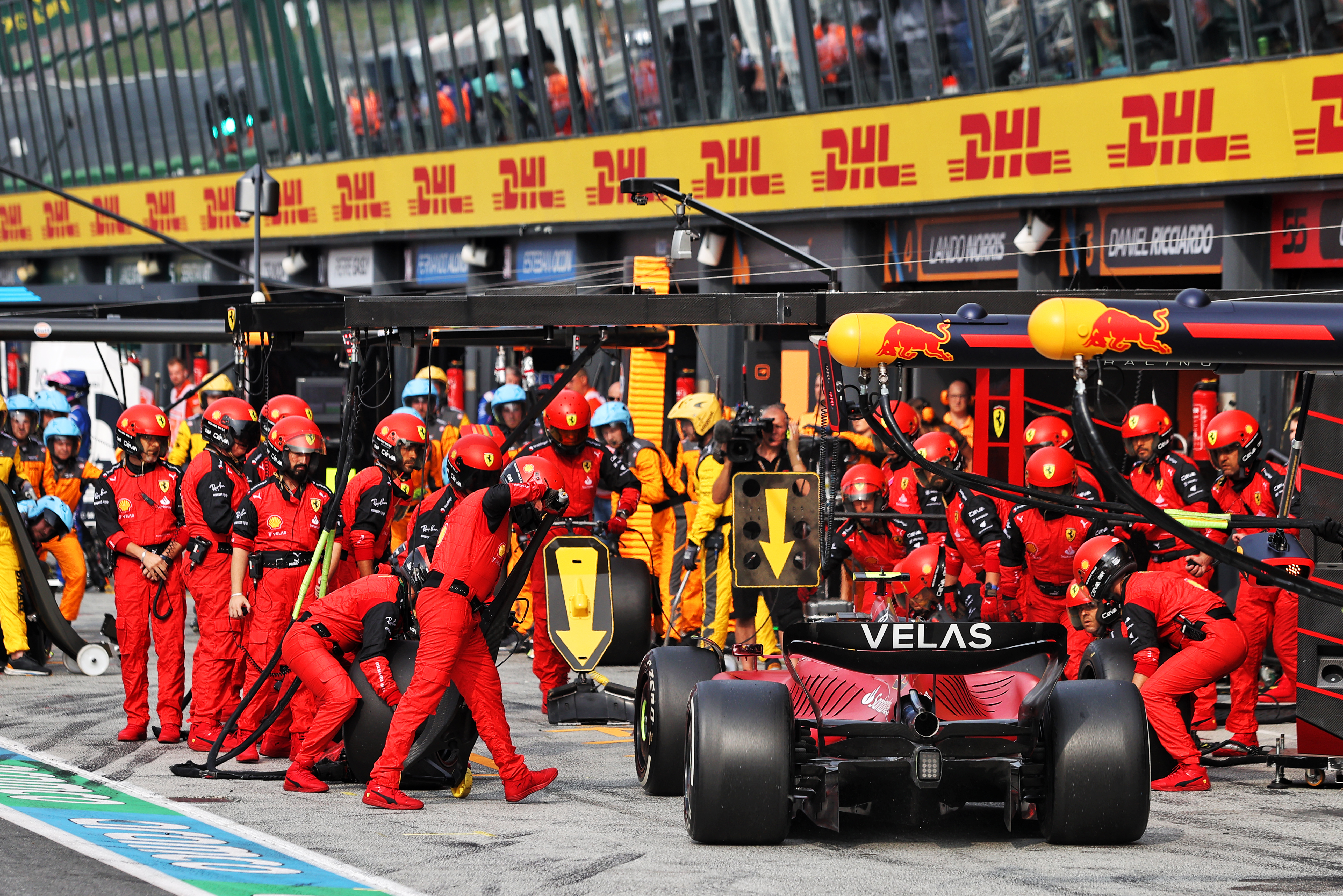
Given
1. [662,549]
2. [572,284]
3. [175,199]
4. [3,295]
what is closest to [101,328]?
[662,549]

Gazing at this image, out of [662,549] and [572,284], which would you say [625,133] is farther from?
[662,549]

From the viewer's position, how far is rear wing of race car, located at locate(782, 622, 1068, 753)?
7.98m

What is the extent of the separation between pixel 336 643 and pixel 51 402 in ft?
22.6

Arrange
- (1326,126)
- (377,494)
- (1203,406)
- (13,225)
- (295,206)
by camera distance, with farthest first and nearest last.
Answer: (13,225)
(295,206)
(1326,126)
(1203,406)
(377,494)

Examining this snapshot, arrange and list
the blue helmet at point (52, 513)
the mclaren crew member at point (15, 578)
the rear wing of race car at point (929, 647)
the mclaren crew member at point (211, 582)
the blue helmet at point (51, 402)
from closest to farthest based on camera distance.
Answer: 1. the rear wing of race car at point (929, 647)
2. the mclaren crew member at point (211, 582)
3. the mclaren crew member at point (15, 578)
4. the blue helmet at point (52, 513)
5. the blue helmet at point (51, 402)

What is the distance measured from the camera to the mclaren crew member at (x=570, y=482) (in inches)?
460

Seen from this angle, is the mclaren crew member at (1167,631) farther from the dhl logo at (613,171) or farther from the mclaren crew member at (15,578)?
the dhl logo at (613,171)

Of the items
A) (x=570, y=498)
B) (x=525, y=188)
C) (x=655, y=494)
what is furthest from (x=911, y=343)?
(x=525, y=188)

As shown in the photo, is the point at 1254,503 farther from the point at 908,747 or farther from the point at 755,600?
the point at 908,747

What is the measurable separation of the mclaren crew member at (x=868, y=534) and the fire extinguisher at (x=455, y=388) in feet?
31.9

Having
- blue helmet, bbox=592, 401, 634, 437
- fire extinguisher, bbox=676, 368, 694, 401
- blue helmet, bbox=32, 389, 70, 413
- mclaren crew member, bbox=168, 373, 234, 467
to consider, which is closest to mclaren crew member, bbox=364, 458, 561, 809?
blue helmet, bbox=592, 401, 634, 437

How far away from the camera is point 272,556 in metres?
10.3

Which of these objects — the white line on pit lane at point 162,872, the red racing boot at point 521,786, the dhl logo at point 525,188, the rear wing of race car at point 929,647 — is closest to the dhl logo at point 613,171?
the dhl logo at point 525,188

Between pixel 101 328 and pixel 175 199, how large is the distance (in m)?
22.4
